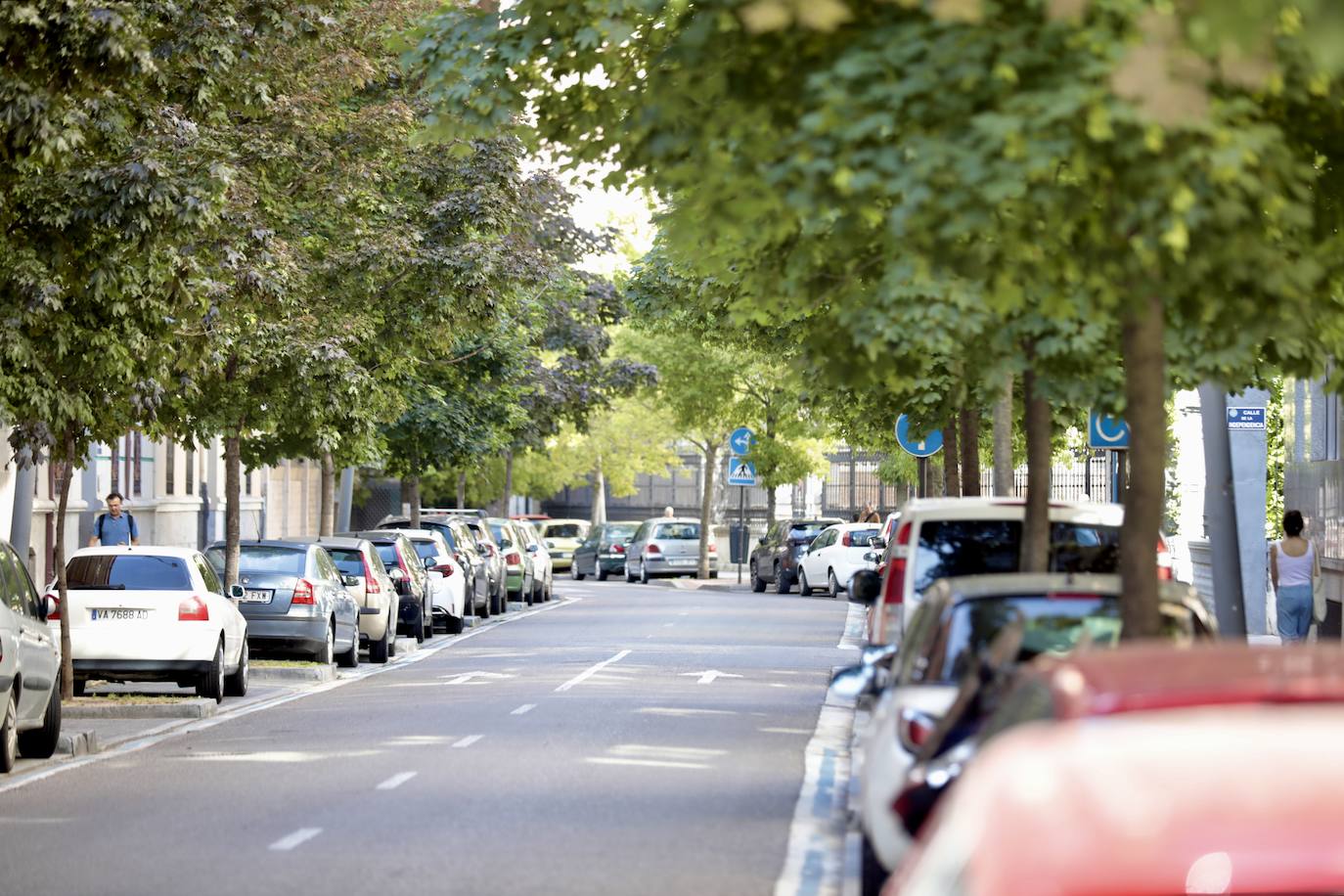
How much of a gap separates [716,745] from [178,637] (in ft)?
20.2

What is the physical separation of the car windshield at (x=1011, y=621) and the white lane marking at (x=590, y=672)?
12794 millimetres

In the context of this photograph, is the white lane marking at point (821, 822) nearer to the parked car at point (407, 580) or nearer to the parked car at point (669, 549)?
the parked car at point (407, 580)

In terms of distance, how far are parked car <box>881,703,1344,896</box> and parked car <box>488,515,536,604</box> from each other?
37267 mm

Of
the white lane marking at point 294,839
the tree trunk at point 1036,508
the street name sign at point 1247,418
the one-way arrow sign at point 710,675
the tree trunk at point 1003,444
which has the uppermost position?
the street name sign at point 1247,418

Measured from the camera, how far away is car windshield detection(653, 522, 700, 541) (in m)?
56.9

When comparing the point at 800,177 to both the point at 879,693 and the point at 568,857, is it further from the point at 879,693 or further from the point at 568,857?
the point at 568,857

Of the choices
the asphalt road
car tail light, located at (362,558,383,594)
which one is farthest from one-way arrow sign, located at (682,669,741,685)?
car tail light, located at (362,558,383,594)

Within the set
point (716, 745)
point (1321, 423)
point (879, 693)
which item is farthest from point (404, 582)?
point (879, 693)

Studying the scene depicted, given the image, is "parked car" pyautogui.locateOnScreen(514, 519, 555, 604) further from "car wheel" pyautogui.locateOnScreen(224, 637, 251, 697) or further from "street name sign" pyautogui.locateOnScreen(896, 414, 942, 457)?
"car wheel" pyautogui.locateOnScreen(224, 637, 251, 697)

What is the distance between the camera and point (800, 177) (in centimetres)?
840

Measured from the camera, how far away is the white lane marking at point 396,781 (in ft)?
46.1

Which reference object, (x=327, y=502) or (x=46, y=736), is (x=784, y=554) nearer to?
(x=327, y=502)

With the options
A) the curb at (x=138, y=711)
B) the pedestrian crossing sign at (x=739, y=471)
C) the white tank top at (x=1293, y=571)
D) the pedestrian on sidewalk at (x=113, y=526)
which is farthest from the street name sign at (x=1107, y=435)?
the pedestrian crossing sign at (x=739, y=471)

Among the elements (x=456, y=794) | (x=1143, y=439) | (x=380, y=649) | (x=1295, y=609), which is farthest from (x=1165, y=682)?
(x=380, y=649)
